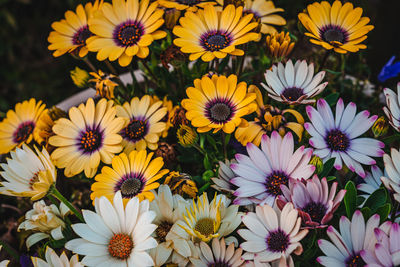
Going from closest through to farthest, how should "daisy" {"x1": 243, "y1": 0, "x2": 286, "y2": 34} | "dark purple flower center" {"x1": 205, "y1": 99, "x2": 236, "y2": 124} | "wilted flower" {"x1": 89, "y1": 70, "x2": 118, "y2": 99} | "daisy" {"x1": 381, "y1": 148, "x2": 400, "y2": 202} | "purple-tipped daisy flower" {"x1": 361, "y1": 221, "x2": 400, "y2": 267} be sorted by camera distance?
"purple-tipped daisy flower" {"x1": 361, "y1": 221, "x2": 400, "y2": 267}, "daisy" {"x1": 381, "y1": 148, "x2": 400, "y2": 202}, "dark purple flower center" {"x1": 205, "y1": 99, "x2": 236, "y2": 124}, "wilted flower" {"x1": 89, "y1": 70, "x2": 118, "y2": 99}, "daisy" {"x1": 243, "y1": 0, "x2": 286, "y2": 34}

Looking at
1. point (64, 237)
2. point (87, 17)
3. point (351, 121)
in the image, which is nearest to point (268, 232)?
point (351, 121)

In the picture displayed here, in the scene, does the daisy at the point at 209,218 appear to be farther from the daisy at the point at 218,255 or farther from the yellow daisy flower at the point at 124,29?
the yellow daisy flower at the point at 124,29

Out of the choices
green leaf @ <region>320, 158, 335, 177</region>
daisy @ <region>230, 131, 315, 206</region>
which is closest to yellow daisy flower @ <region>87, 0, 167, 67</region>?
daisy @ <region>230, 131, 315, 206</region>

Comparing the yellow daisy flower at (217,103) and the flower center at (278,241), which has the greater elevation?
the yellow daisy flower at (217,103)

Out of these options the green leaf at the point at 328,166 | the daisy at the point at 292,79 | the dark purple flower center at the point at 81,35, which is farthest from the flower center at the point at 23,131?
the green leaf at the point at 328,166

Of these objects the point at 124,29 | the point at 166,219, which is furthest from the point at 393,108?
the point at 124,29

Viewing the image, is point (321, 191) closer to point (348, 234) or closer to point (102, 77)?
point (348, 234)

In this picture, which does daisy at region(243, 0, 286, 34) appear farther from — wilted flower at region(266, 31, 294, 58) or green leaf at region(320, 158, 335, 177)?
green leaf at region(320, 158, 335, 177)
